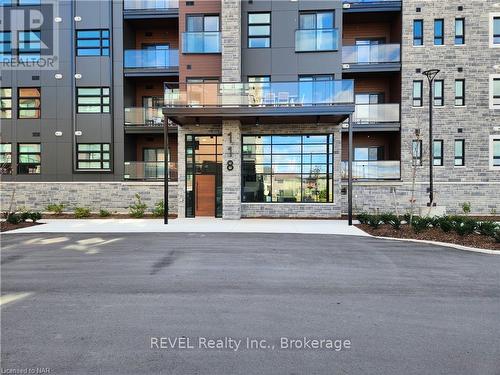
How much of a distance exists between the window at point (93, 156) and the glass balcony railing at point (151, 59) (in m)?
5.09

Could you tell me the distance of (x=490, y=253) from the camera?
9.04 metres

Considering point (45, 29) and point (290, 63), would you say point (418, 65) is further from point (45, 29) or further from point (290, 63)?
point (45, 29)

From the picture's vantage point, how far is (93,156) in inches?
781

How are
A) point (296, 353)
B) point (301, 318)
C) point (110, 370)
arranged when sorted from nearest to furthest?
point (110, 370) < point (296, 353) < point (301, 318)

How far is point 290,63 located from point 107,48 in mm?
10914

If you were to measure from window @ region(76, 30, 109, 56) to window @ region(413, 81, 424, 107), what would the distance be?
Answer: 59.4 ft

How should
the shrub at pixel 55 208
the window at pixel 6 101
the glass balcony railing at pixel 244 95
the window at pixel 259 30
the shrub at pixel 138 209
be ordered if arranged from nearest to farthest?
the glass balcony railing at pixel 244 95
the shrub at pixel 138 209
the window at pixel 259 30
the shrub at pixel 55 208
the window at pixel 6 101

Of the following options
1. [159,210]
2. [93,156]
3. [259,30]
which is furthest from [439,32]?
[93,156]

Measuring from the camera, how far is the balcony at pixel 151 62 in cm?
1953

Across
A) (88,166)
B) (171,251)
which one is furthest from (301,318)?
(88,166)

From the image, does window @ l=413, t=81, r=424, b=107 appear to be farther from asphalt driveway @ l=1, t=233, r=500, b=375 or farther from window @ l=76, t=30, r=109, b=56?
window @ l=76, t=30, r=109, b=56

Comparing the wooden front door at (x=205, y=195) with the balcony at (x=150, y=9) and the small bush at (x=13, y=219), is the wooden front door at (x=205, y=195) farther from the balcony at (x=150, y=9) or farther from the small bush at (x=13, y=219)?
the balcony at (x=150, y=9)

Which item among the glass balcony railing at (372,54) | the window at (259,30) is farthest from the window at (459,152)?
the window at (259,30)


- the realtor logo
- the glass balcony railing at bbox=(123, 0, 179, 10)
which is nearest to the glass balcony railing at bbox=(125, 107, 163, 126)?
the realtor logo
